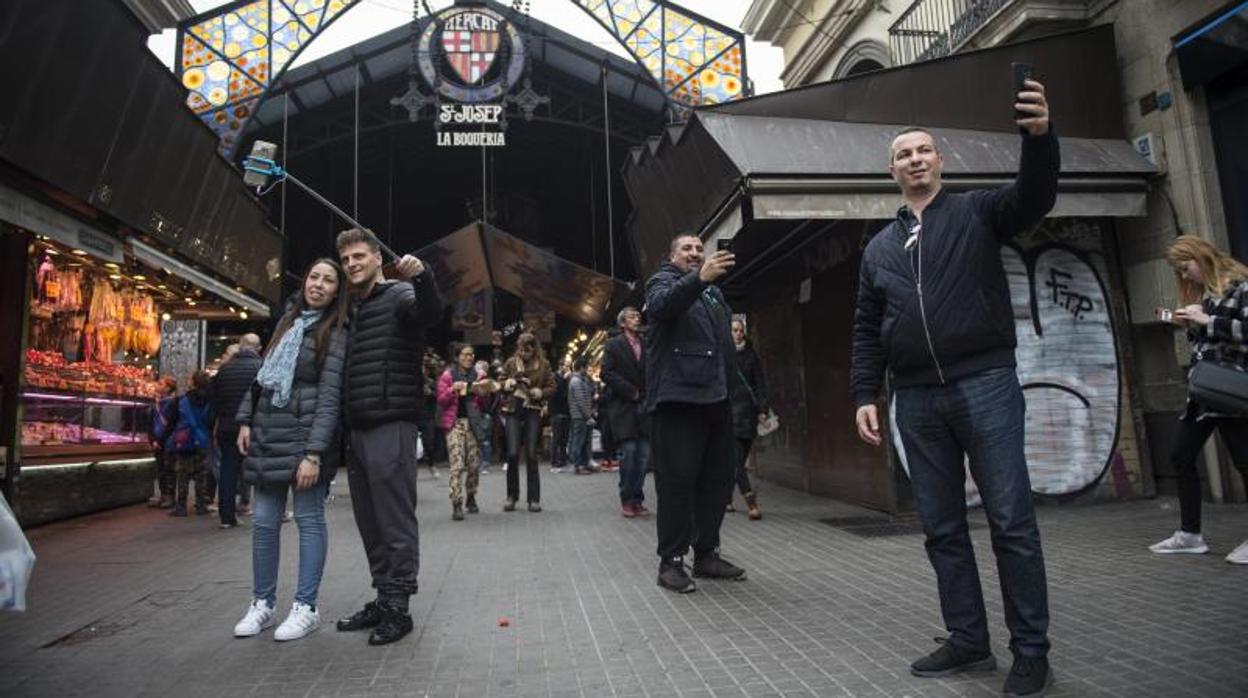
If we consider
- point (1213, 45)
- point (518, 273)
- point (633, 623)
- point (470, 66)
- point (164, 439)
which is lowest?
point (633, 623)

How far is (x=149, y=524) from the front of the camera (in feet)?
27.0

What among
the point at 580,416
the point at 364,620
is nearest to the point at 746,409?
the point at 364,620

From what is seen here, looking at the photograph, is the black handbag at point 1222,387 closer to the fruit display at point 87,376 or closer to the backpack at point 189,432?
the backpack at point 189,432

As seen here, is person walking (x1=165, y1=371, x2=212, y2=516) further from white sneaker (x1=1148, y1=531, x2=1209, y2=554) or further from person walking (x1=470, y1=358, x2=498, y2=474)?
white sneaker (x1=1148, y1=531, x2=1209, y2=554)

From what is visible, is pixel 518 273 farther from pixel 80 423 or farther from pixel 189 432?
pixel 80 423

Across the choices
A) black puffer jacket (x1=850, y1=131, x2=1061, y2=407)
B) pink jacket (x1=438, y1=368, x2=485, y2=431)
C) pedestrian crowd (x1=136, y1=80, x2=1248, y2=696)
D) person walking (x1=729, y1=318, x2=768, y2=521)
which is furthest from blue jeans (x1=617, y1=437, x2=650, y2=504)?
black puffer jacket (x1=850, y1=131, x2=1061, y2=407)

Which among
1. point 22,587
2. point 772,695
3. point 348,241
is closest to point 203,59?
point 348,241

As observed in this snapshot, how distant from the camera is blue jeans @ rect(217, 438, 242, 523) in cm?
786

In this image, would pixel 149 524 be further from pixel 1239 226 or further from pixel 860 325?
pixel 1239 226

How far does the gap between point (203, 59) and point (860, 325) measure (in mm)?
13381

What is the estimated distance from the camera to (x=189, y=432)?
8.98m

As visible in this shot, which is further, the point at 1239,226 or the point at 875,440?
the point at 1239,226

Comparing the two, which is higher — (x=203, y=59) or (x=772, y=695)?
(x=203, y=59)

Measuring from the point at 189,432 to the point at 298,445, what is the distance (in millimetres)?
6196
